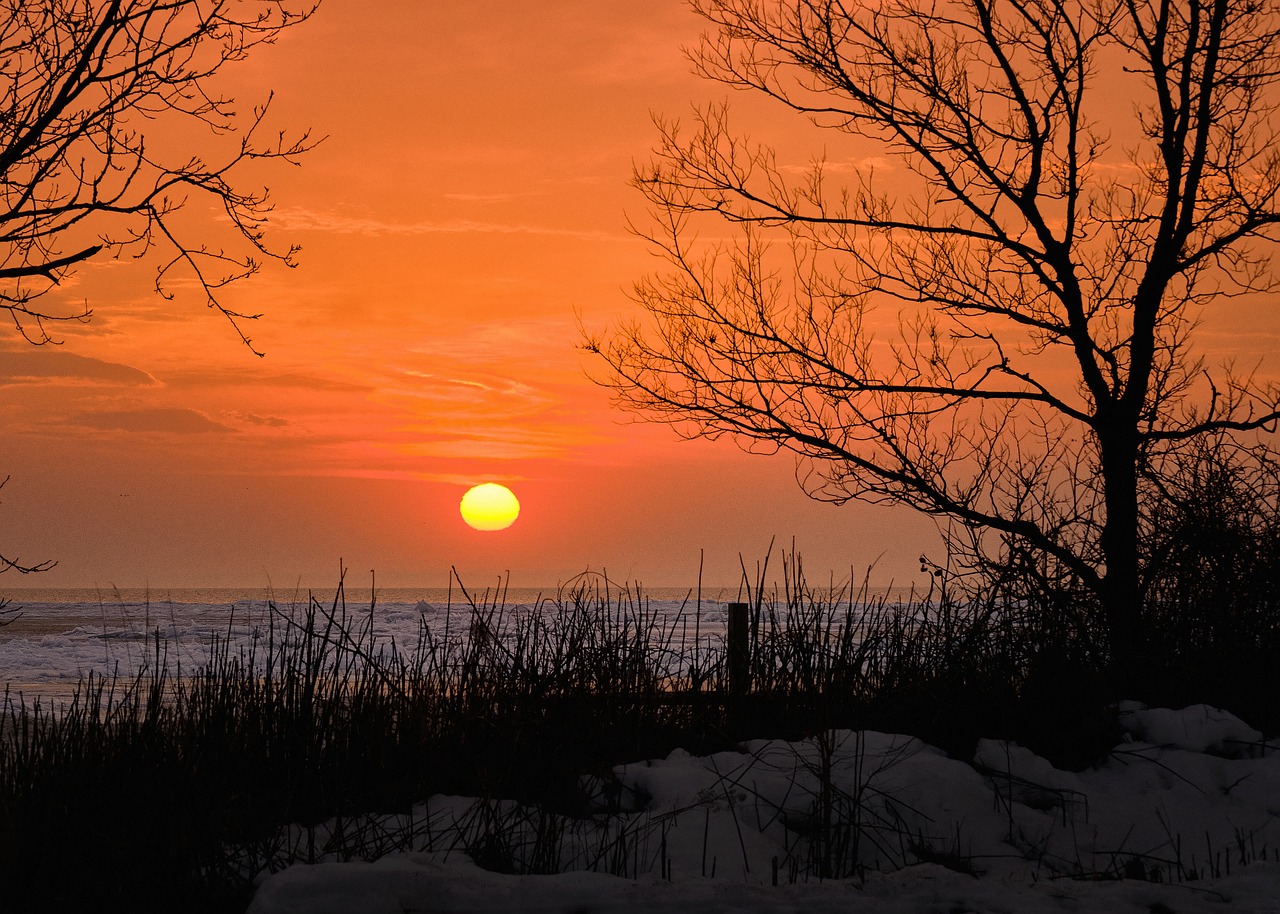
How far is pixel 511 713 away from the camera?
571cm

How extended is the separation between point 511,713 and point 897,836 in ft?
6.73

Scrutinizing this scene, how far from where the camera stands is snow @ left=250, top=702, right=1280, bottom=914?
381 cm

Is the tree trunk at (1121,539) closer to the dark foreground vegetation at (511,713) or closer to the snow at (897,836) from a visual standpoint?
the dark foreground vegetation at (511,713)

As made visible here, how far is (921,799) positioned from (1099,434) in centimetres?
468

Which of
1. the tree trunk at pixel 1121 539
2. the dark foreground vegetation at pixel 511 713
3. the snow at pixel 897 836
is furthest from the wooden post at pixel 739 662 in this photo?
the tree trunk at pixel 1121 539

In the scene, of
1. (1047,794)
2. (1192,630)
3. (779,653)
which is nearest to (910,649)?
(779,653)

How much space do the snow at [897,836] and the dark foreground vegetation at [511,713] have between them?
30 cm

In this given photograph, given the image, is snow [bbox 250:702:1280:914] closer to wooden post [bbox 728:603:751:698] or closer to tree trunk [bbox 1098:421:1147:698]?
wooden post [bbox 728:603:751:698]

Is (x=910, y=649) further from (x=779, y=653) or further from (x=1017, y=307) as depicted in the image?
(x=1017, y=307)

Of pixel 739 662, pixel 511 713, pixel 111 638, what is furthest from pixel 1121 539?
pixel 111 638

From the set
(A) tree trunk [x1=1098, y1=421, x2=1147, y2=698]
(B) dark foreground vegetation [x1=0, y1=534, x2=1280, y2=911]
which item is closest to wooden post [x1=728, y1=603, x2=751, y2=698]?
(B) dark foreground vegetation [x1=0, y1=534, x2=1280, y2=911]

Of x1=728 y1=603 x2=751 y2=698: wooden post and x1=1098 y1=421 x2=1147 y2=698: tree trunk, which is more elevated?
x1=1098 y1=421 x2=1147 y2=698: tree trunk

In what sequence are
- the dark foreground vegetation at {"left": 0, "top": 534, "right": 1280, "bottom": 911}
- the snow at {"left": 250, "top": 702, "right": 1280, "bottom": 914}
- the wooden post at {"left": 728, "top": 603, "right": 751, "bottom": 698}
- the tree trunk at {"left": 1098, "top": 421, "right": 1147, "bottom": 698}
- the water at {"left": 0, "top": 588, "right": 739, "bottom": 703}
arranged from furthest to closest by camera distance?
the water at {"left": 0, "top": 588, "right": 739, "bottom": 703} → the tree trunk at {"left": 1098, "top": 421, "right": 1147, "bottom": 698} → the wooden post at {"left": 728, "top": 603, "right": 751, "bottom": 698} → the dark foreground vegetation at {"left": 0, "top": 534, "right": 1280, "bottom": 911} → the snow at {"left": 250, "top": 702, "right": 1280, "bottom": 914}

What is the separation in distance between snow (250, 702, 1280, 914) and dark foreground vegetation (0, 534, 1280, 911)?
0.99ft
